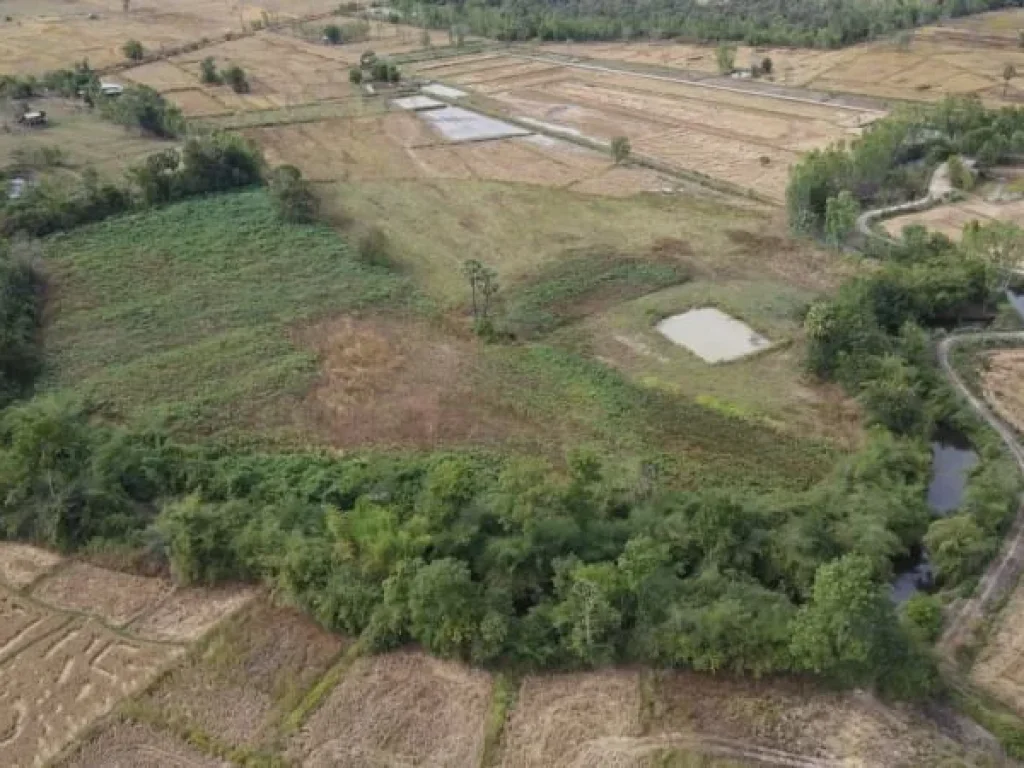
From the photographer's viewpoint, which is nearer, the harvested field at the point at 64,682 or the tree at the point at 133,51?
the harvested field at the point at 64,682

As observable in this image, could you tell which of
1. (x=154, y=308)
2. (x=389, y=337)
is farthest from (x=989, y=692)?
→ (x=154, y=308)

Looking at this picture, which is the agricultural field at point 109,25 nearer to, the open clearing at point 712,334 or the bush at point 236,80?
the bush at point 236,80

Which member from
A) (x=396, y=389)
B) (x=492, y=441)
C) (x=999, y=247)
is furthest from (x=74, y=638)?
(x=999, y=247)

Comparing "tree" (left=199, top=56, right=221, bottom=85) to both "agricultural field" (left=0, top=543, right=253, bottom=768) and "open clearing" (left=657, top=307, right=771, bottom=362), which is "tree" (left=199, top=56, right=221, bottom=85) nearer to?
"open clearing" (left=657, top=307, right=771, bottom=362)

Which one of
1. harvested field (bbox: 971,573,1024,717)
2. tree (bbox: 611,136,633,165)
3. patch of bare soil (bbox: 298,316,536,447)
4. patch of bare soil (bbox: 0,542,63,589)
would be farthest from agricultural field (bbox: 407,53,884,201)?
patch of bare soil (bbox: 0,542,63,589)

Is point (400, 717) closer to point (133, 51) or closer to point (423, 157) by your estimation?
point (423, 157)

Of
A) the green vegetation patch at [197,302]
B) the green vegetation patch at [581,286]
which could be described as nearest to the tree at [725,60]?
the green vegetation patch at [581,286]
